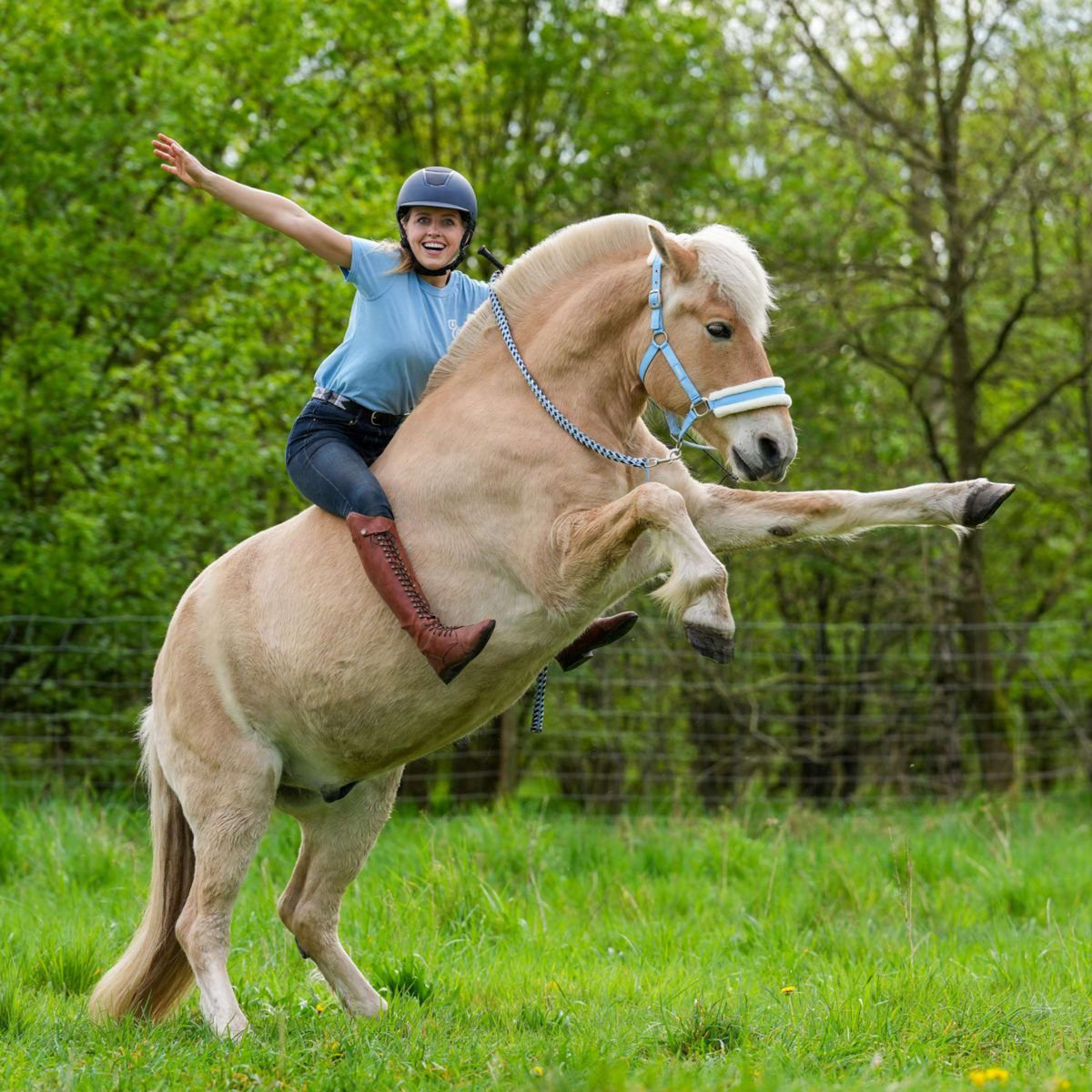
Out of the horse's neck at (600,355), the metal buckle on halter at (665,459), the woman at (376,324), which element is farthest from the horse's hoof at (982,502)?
the woman at (376,324)

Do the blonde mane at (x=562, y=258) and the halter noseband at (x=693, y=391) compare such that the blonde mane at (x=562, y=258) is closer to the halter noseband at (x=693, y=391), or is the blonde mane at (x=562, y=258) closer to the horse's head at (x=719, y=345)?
the horse's head at (x=719, y=345)

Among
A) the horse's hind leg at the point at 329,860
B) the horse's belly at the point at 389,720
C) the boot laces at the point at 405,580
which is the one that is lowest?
the horse's hind leg at the point at 329,860

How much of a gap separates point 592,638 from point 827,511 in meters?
1.09

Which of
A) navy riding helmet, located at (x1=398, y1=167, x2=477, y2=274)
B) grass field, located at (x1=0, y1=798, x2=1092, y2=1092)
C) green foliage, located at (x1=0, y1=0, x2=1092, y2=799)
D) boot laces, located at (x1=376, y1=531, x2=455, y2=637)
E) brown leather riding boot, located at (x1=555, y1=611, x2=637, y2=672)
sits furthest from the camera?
green foliage, located at (x1=0, y1=0, x2=1092, y2=799)

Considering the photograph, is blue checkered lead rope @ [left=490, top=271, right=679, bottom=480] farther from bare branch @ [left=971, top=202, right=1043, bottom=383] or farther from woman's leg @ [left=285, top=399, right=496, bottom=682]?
bare branch @ [left=971, top=202, right=1043, bottom=383]

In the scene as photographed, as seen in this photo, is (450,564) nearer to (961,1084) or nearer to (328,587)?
(328,587)

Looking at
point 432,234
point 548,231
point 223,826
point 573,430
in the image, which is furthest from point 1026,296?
point 223,826

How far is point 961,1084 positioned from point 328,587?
8.69 ft

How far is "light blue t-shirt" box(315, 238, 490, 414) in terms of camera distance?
16.5 feet

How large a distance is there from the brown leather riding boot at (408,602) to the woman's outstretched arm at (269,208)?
1040 mm

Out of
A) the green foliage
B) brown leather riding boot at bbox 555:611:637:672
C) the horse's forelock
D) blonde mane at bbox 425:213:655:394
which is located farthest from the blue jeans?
the green foliage

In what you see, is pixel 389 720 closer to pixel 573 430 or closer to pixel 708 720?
pixel 573 430

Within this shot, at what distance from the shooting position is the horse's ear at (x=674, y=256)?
4.51 m

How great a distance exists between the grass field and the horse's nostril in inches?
72.5
